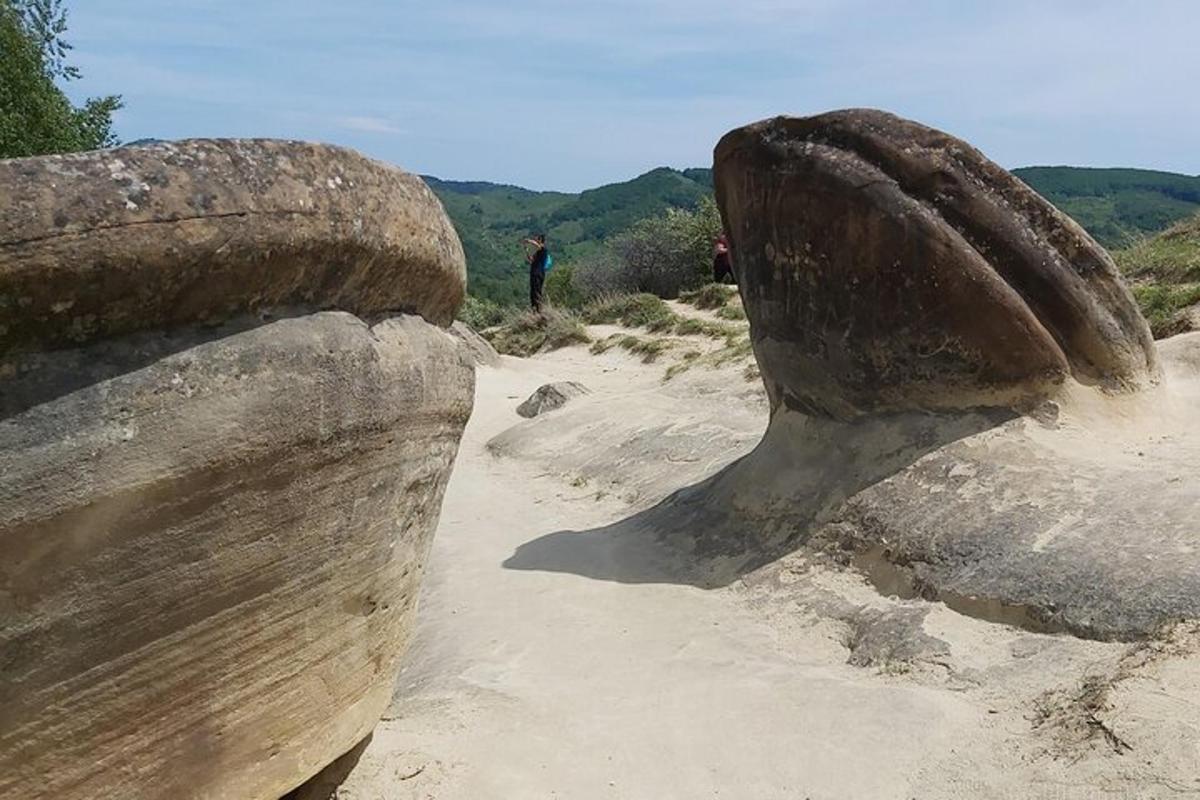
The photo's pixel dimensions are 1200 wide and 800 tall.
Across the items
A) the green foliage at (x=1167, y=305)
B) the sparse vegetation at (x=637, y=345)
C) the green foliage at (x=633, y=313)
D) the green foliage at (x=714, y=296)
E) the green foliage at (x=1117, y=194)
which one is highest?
the green foliage at (x=1117, y=194)

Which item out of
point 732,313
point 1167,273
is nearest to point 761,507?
point 1167,273

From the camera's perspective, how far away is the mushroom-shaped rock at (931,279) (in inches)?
181

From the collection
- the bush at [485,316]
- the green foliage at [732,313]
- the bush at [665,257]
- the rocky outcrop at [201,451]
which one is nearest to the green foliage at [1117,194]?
the bush at [665,257]

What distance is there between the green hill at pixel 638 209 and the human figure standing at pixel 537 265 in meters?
13.6

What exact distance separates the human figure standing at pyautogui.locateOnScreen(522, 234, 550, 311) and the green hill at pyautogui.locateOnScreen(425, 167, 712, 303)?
3683 cm

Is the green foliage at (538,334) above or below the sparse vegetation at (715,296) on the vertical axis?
below

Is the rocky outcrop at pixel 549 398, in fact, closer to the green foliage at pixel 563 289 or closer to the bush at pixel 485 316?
the bush at pixel 485 316

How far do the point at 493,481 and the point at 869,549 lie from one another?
3956mm

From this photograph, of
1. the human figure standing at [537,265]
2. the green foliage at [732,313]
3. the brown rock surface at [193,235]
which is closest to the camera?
the brown rock surface at [193,235]

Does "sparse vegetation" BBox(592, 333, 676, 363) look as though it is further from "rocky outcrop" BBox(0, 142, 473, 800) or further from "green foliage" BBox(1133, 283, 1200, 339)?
"rocky outcrop" BBox(0, 142, 473, 800)

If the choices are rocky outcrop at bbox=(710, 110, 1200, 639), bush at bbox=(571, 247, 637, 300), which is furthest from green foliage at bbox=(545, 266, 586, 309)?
rocky outcrop at bbox=(710, 110, 1200, 639)

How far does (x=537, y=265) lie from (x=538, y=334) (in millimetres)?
1103

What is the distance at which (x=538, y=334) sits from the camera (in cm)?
1622

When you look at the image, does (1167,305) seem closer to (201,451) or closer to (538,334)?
(201,451)
